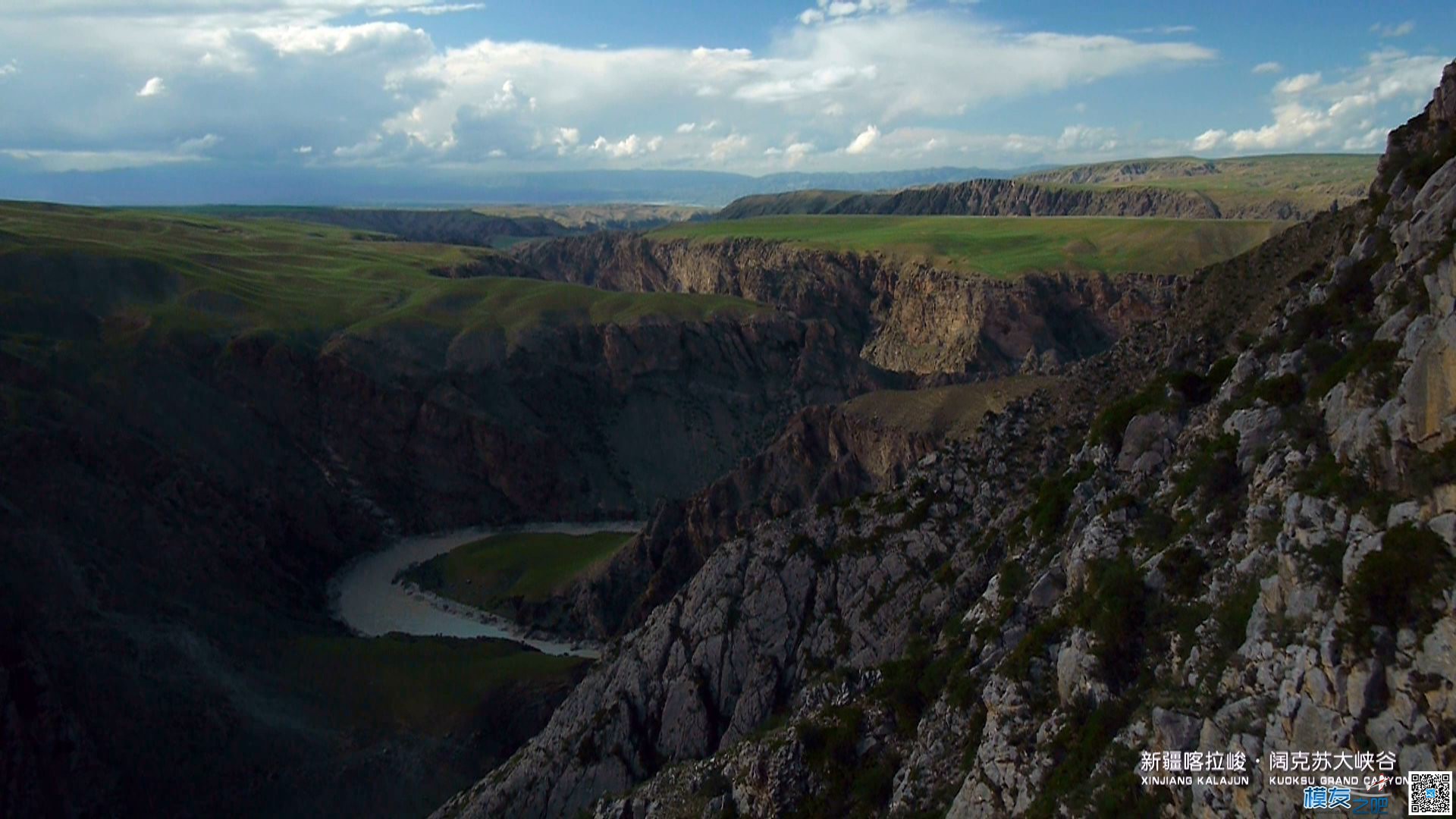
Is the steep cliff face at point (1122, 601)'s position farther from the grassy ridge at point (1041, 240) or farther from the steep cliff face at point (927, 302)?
the grassy ridge at point (1041, 240)

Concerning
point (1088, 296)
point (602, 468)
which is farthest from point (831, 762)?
point (1088, 296)

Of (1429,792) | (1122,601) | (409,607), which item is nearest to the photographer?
(1429,792)

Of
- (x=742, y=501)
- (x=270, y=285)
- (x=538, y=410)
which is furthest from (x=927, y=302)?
(x=742, y=501)

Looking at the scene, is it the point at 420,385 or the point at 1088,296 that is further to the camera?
the point at 1088,296

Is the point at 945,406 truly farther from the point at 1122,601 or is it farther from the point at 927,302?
the point at 927,302

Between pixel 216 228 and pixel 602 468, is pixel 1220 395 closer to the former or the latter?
pixel 602 468
